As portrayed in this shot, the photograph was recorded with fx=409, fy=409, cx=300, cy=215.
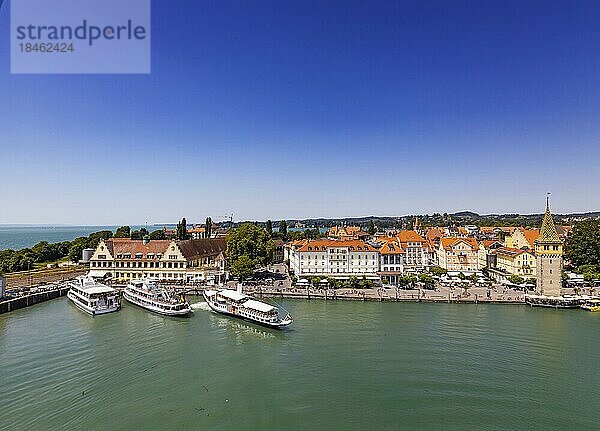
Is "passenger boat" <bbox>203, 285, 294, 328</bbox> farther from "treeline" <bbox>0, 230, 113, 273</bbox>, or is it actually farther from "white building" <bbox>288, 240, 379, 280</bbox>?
"treeline" <bbox>0, 230, 113, 273</bbox>

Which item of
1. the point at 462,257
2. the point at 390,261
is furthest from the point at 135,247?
the point at 462,257

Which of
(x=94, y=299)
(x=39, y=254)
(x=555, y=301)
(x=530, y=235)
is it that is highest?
(x=530, y=235)

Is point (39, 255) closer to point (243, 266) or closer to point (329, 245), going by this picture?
point (243, 266)

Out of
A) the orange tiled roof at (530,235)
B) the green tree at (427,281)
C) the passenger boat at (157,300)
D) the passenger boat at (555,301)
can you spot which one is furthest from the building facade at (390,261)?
the passenger boat at (157,300)

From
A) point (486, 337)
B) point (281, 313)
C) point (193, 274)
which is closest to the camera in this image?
point (486, 337)

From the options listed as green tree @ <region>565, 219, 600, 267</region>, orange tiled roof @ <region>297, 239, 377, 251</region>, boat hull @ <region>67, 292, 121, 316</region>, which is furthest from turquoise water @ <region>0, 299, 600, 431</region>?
green tree @ <region>565, 219, 600, 267</region>

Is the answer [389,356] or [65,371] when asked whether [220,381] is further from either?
[389,356]

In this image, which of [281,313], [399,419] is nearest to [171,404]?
[399,419]
